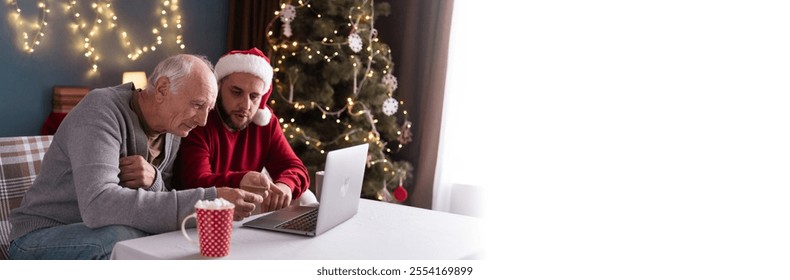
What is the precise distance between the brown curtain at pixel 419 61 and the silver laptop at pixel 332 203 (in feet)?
6.91

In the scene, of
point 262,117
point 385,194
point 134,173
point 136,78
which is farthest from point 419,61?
point 134,173

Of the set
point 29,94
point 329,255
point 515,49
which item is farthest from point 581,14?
point 29,94

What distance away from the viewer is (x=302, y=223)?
1.44 metres

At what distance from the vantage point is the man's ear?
146 centimetres

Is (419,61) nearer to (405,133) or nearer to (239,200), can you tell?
(405,133)

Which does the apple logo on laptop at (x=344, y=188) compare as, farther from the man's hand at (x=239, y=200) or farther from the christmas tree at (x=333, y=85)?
the christmas tree at (x=333, y=85)

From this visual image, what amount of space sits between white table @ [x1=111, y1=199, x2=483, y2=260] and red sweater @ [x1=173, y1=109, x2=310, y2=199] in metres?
0.39

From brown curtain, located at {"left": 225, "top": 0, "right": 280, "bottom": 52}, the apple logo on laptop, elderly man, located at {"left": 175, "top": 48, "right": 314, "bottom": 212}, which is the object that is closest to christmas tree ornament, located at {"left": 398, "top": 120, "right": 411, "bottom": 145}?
brown curtain, located at {"left": 225, "top": 0, "right": 280, "bottom": 52}

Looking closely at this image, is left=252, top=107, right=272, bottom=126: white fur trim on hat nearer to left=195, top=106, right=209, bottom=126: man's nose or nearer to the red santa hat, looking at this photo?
the red santa hat

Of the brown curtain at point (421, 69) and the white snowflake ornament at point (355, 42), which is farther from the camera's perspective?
the brown curtain at point (421, 69)

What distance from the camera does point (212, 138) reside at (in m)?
1.92

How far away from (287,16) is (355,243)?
2139 mm

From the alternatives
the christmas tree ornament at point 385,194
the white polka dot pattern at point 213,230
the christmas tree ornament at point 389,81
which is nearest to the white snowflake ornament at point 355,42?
the christmas tree ornament at point 389,81

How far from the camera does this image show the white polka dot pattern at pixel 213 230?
112cm
